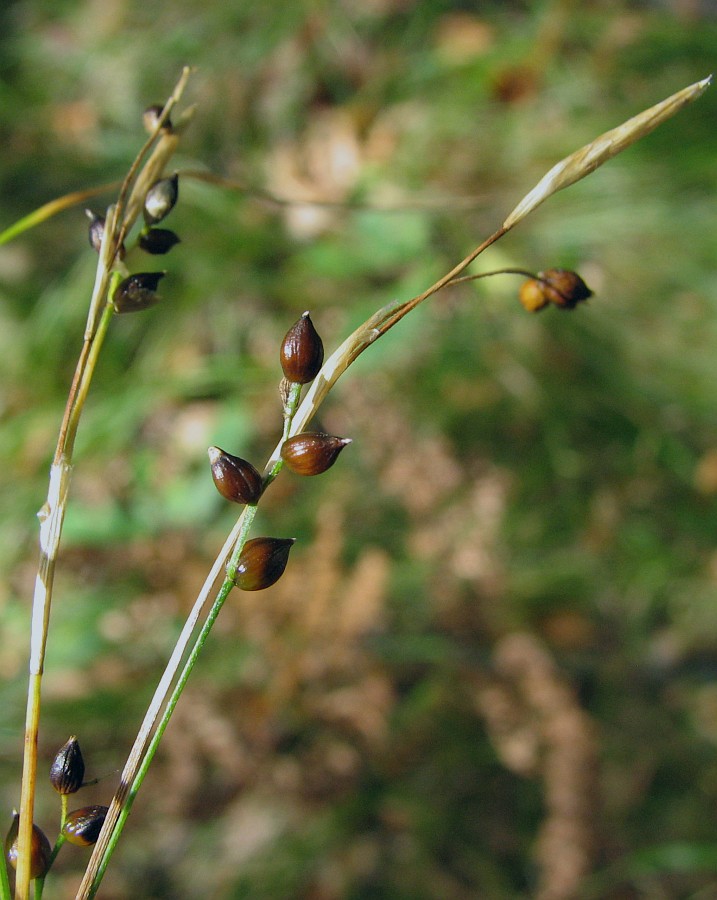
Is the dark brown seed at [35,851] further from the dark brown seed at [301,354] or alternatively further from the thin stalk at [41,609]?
the dark brown seed at [301,354]

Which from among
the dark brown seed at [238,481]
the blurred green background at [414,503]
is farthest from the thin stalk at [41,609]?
the blurred green background at [414,503]

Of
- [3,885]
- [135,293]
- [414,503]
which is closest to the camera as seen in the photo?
[3,885]

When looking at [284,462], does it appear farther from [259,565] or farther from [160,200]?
[160,200]

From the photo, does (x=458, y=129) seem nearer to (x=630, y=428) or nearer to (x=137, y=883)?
(x=630, y=428)

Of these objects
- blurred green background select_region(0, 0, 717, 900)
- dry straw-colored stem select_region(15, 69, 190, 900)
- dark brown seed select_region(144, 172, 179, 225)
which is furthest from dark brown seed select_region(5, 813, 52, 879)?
blurred green background select_region(0, 0, 717, 900)

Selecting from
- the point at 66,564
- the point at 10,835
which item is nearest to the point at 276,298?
the point at 66,564

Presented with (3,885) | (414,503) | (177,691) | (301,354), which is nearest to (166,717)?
(177,691)
